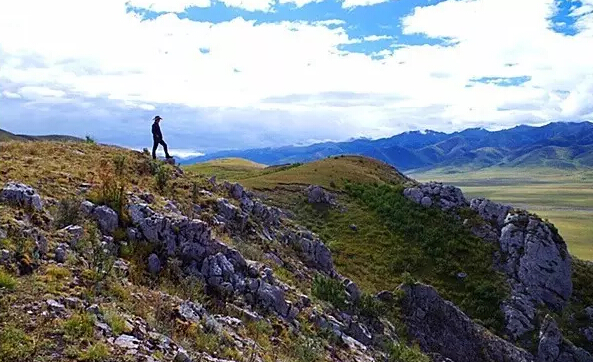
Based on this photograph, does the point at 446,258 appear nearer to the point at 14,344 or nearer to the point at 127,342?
the point at 127,342

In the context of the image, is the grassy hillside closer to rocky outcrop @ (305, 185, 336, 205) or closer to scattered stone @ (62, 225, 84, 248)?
rocky outcrop @ (305, 185, 336, 205)

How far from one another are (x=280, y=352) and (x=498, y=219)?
36.7m

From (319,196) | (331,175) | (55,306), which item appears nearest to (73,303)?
(55,306)

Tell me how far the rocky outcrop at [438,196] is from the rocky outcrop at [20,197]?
40335mm

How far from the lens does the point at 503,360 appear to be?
29062 mm

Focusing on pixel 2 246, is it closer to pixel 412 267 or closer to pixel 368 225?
pixel 412 267

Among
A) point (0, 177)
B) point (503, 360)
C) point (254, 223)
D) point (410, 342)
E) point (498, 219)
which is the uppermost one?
point (0, 177)

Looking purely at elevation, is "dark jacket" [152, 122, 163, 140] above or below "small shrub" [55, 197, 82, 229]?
above

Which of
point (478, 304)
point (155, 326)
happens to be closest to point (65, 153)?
point (155, 326)

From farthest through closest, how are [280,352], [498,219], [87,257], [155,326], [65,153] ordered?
[498,219] < [65,153] < [280,352] < [87,257] < [155,326]

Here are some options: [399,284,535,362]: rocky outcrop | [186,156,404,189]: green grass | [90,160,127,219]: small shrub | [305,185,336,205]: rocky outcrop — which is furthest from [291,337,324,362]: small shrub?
[186,156,404,189]: green grass

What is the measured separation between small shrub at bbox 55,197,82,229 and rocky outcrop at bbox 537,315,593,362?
30265mm

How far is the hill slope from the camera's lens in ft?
37.2

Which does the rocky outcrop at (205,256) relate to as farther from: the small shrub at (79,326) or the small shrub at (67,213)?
the small shrub at (79,326)
